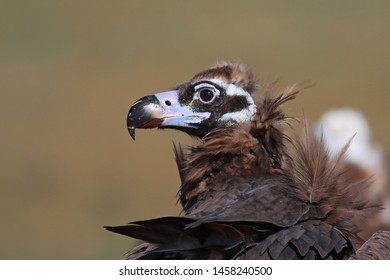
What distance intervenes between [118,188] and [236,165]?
462 centimetres

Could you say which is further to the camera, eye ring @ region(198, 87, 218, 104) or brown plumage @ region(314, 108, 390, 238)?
brown plumage @ region(314, 108, 390, 238)

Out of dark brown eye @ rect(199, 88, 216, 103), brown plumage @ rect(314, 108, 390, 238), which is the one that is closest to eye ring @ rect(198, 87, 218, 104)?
dark brown eye @ rect(199, 88, 216, 103)

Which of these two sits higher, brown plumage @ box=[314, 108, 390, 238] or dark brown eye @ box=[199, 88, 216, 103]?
dark brown eye @ box=[199, 88, 216, 103]

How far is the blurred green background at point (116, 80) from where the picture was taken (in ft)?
29.2

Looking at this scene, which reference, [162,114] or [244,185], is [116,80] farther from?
[244,185]

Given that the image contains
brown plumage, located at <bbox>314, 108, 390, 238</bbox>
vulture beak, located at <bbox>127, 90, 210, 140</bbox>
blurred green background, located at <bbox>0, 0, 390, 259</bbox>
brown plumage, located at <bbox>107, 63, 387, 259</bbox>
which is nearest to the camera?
brown plumage, located at <bbox>107, 63, 387, 259</bbox>

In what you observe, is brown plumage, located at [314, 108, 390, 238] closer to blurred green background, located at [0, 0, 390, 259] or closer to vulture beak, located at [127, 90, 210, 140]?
blurred green background, located at [0, 0, 390, 259]

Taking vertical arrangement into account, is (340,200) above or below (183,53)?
below

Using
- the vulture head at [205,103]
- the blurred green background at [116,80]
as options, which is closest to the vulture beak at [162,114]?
the vulture head at [205,103]

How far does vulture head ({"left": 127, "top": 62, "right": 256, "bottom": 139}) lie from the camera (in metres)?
4.71

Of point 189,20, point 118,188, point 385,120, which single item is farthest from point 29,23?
point 385,120

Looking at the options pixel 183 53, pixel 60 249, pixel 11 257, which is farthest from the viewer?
pixel 183 53
